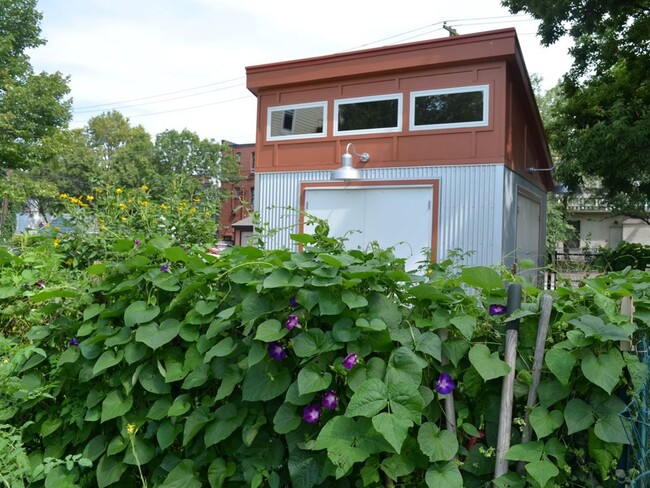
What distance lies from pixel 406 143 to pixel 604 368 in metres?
9.95

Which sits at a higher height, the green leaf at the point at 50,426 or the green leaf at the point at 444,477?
the green leaf at the point at 444,477

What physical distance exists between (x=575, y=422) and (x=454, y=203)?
9.28 metres

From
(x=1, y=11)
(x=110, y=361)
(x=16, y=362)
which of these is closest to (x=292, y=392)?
(x=110, y=361)

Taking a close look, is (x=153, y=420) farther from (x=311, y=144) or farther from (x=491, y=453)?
(x=311, y=144)

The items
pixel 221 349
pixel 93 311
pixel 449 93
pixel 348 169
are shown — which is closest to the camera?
pixel 221 349

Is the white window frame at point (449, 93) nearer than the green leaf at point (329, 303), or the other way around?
the green leaf at point (329, 303)

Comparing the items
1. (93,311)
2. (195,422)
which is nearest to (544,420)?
(195,422)

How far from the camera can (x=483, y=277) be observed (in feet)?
6.26

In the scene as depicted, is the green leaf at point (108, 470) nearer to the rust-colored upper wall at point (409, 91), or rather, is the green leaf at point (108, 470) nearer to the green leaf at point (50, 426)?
the green leaf at point (50, 426)

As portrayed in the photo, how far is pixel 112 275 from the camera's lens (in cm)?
244

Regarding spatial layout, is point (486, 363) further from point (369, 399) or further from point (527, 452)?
point (369, 399)

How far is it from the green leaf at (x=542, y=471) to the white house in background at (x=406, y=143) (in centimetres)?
875

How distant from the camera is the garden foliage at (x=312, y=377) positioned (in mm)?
1671

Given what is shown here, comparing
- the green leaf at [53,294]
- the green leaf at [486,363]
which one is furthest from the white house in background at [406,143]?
the green leaf at [486,363]
